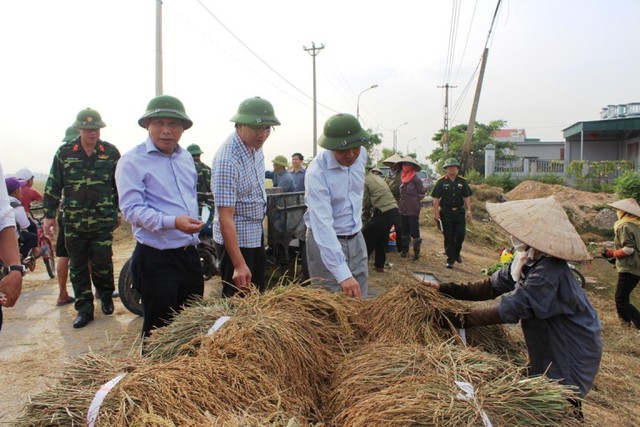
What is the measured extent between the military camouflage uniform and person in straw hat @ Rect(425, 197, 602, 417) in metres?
3.36

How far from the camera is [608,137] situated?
94.4ft

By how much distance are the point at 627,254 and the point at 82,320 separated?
5674 mm

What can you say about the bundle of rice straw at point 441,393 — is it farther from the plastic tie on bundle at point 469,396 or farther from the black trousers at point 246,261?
the black trousers at point 246,261

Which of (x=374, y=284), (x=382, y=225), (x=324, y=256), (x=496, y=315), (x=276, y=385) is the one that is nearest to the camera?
(x=276, y=385)

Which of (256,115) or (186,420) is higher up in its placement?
(256,115)

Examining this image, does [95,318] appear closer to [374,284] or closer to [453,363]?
[374,284]

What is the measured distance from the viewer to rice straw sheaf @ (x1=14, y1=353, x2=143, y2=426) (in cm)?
132

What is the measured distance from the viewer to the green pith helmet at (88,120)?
401 centimetres

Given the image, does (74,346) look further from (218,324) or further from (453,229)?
(453,229)

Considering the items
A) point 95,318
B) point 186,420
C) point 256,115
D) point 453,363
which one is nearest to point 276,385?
point 186,420

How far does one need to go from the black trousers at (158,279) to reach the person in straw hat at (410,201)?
5961mm

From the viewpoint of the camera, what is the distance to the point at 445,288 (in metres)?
2.52

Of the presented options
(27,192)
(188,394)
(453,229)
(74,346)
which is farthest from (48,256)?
(453,229)

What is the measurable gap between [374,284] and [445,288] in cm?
379
